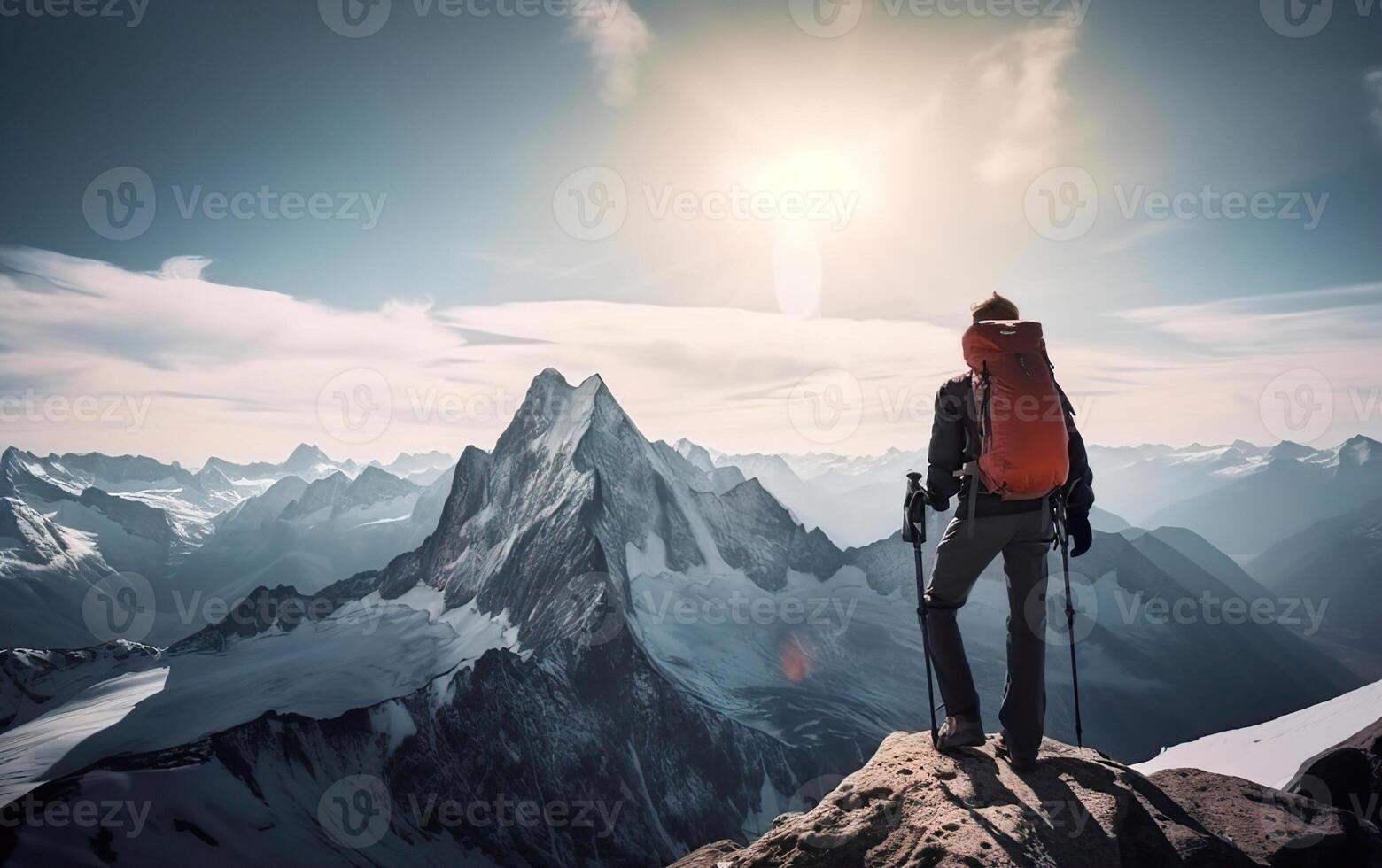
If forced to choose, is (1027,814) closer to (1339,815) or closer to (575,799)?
(1339,815)

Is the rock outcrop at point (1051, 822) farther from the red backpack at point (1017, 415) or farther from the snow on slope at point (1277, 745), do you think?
the snow on slope at point (1277, 745)

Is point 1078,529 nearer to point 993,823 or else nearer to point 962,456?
point 962,456

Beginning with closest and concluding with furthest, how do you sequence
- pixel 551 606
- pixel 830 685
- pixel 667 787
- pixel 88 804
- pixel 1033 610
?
pixel 1033 610 < pixel 88 804 < pixel 667 787 < pixel 551 606 < pixel 830 685

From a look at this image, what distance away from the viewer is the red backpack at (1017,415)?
715 cm

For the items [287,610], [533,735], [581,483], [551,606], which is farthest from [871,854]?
[287,610]

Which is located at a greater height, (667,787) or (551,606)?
(551,606)

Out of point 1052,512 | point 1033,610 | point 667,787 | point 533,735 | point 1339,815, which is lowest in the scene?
point 667,787

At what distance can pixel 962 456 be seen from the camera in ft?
25.3

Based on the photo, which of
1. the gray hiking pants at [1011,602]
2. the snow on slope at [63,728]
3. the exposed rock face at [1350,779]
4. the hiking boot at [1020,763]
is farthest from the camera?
the snow on slope at [63,728]

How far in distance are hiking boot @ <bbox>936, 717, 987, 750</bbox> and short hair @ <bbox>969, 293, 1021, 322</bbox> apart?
4744 mm

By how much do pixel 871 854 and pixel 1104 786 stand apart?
2.62 metres

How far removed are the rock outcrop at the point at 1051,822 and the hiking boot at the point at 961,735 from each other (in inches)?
5.1

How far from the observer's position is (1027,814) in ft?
20.7

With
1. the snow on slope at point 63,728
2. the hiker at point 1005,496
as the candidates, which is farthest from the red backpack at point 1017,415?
the snow on slope at point 63,728
